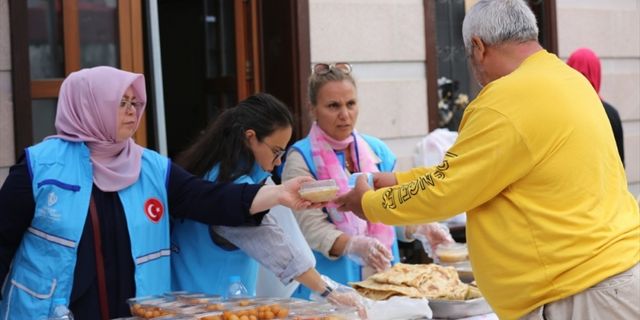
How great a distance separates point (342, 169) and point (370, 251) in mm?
484

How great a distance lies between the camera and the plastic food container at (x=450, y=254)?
4652 mm

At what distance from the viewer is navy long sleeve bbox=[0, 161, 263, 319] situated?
3211mm

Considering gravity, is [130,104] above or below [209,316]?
above

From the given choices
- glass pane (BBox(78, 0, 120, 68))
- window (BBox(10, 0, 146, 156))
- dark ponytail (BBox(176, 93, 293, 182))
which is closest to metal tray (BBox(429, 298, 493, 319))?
dark ponytail (BBox(176, 93, 293, 182))

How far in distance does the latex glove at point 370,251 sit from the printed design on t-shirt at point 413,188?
2.93ft

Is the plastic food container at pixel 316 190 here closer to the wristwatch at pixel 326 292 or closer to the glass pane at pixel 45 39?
the wristwatch at pixel 326 292

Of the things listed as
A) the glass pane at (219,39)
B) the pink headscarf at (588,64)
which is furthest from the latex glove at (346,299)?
the pink headscarf at (588,64)

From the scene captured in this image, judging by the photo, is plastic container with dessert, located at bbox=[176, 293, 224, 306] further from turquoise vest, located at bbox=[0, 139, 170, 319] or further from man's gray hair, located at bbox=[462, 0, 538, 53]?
man's gray hair, located at bbox=[462, 0, 538, 53]

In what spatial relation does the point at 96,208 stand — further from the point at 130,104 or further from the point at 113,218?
the point at 130,104

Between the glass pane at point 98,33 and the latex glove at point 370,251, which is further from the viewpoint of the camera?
the glass pane at point 98,33

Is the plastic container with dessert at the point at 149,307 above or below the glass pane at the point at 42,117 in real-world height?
below

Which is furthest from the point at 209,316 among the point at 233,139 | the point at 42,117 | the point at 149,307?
the point at 42,117

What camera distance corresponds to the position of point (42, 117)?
5.13m

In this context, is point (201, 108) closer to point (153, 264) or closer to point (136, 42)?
point (136, 42)
